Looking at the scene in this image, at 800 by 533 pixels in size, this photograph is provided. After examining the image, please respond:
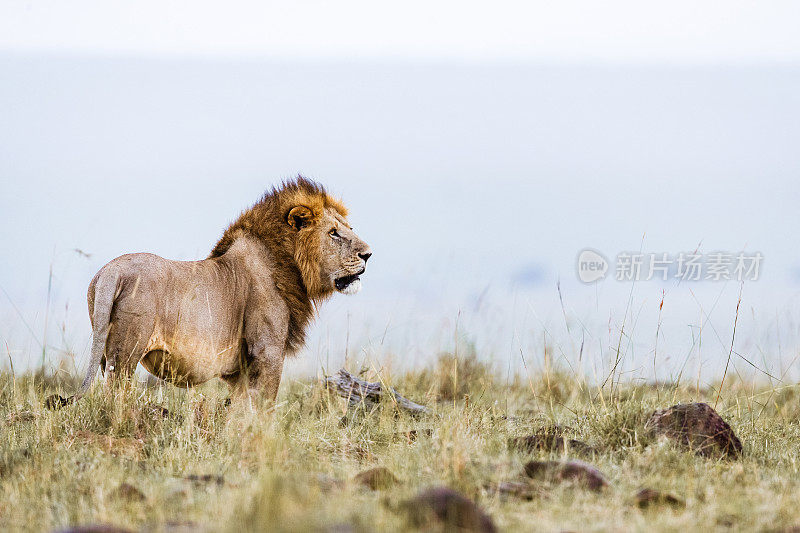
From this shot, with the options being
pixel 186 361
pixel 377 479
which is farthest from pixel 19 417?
pixel 377 479

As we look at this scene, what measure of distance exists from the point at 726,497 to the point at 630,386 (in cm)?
285

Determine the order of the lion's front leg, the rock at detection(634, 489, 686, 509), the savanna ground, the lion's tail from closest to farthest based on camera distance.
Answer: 1. the savanna ground
2. the rock at detection(634, 489, 686, 509)
3. the lion's tail
4. the lion's front leg

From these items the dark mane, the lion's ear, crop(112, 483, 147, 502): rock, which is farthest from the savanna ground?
the lion's ear

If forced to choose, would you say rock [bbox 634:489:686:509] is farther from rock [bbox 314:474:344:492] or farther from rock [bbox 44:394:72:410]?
rock [bbox 44:394:72:410]

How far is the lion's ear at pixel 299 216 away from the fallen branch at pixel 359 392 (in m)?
1.30

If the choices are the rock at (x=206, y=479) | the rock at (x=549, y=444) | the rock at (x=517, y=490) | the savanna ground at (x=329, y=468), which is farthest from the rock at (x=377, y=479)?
the rock at (x=549, y=444)

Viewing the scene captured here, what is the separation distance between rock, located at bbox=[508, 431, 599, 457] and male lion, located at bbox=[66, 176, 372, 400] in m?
1.94

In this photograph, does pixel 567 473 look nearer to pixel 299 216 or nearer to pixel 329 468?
pixel 329 468

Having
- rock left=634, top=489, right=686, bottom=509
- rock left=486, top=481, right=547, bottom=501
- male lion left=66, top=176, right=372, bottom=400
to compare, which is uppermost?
male lion left=66, top=176, right=372, bottom=400

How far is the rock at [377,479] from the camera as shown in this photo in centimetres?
399

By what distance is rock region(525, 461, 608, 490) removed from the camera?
3982 millimetres

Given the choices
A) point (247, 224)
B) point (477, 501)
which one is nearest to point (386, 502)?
point (477, 501)

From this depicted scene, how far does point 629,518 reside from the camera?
3.52m

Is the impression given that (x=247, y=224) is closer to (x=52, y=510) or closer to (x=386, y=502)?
(x=52, y=510)
